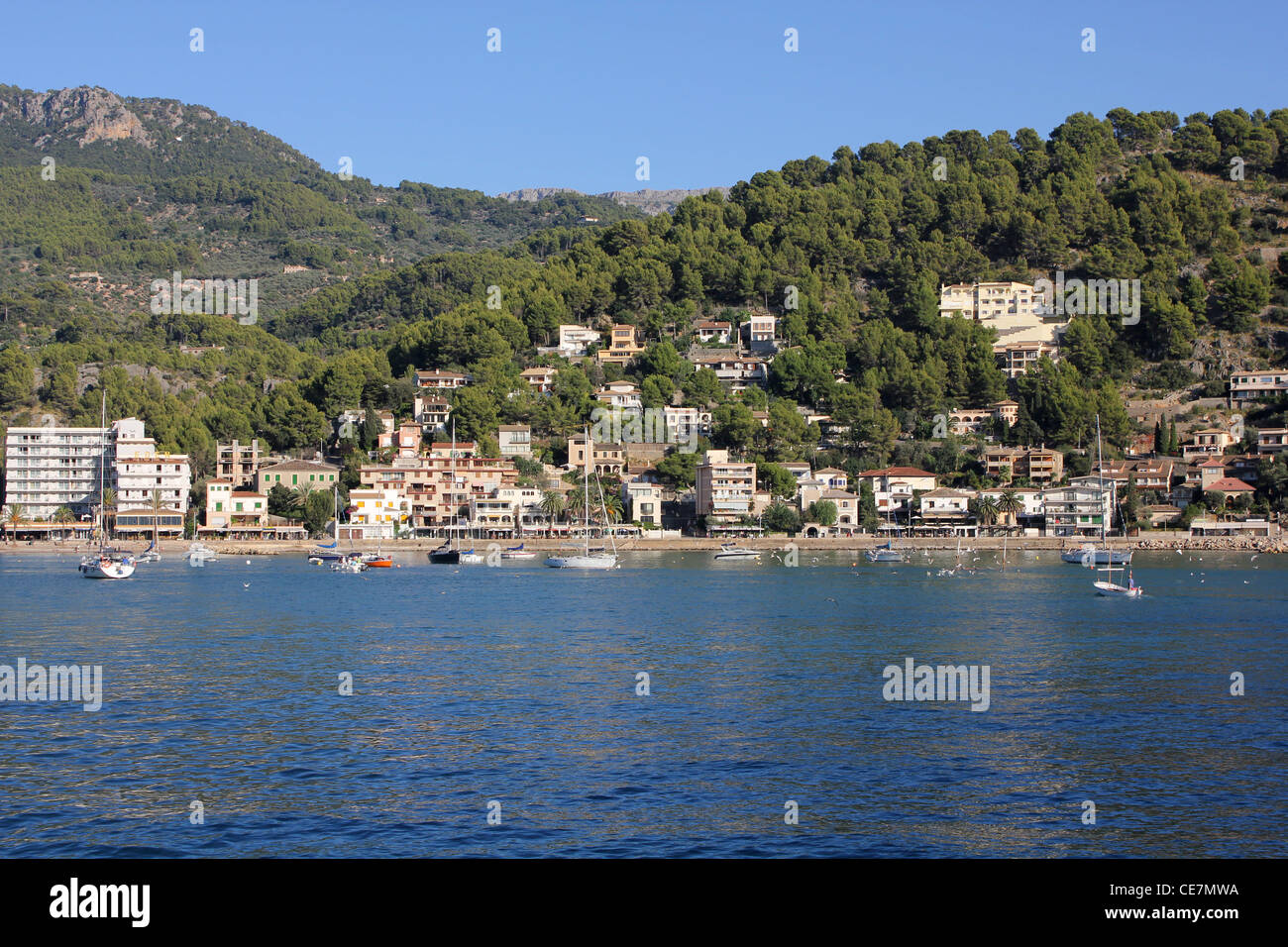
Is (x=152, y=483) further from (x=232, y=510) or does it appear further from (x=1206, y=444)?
(x=1206, y=444)

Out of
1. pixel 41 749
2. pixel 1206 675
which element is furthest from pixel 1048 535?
pixel 41 749

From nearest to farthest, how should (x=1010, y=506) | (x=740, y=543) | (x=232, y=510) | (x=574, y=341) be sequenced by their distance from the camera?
(x=740, y=543)
(x=232, y=510)
(x=1010, y=506)
(x=574, y=341)

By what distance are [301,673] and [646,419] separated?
68679mm

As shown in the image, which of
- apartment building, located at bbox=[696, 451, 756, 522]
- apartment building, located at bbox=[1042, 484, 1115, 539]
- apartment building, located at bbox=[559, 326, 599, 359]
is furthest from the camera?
apartment building, located at bbox=[559, 326, 599, 359]

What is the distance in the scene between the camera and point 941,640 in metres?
29.5

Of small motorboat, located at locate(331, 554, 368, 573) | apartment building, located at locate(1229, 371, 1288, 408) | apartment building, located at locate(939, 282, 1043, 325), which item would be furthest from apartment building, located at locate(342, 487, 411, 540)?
apartment building, located at locate(1229, 371, 1288, 408)

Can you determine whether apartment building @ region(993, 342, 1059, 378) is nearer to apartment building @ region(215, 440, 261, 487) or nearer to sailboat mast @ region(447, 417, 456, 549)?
sailboat mast @ region(447, 417, 456, 549)
